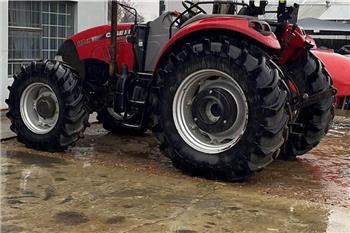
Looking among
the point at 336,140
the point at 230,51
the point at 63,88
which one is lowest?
the point at 336,140

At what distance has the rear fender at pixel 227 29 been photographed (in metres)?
5.14

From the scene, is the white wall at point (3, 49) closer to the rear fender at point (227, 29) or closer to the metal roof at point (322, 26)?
the rear fender at point (227, 29)

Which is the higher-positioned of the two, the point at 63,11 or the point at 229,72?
the point at 63,11

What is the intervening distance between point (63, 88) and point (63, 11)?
4.99 meters

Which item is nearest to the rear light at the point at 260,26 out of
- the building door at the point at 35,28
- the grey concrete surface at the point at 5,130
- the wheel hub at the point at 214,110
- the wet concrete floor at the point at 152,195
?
the wheel hub at the point at 214,110

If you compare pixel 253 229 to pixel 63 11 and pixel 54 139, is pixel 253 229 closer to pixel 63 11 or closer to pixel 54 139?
pixel 54 139

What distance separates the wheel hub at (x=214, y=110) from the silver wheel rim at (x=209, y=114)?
29 mm

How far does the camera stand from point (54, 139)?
6.51 metres

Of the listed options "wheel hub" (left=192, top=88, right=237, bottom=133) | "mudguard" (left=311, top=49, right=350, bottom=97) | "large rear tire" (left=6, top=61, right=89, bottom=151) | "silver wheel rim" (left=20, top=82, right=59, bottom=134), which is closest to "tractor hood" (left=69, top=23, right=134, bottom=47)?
"large rear tire" (left=6, top=61, right=89, bottom=151)

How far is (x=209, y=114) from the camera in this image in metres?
5.64

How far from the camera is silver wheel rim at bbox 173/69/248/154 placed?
547 centimetres

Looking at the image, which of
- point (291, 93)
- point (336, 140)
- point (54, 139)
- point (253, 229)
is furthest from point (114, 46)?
point (336, 140)

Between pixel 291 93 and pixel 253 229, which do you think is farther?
pixel 291 93

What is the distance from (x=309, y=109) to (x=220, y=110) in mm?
1390
